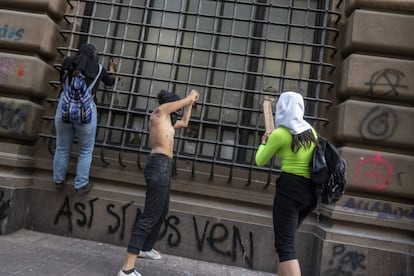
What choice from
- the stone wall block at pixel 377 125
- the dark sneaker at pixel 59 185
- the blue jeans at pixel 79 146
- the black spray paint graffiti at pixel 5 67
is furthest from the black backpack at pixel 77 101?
the stone wall block at pixel 377 125

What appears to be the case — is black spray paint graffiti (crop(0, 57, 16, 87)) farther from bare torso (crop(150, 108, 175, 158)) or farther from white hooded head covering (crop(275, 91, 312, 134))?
white hooded head covering (crop(275, 91, 312, 134))

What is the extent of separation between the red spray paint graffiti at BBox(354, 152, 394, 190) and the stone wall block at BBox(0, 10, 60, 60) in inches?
162

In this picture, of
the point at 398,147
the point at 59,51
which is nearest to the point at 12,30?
the point at 59,51

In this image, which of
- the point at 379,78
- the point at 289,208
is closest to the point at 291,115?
the point at 289,208

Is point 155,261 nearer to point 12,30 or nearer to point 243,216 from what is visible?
point 243,216

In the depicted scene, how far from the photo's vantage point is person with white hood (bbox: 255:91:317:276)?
115 inches

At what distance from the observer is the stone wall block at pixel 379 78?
427 centimetres

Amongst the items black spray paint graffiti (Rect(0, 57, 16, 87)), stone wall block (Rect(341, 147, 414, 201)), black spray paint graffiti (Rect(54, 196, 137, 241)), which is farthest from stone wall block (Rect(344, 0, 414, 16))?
black spray paint graffiti (Rect(0, 57, 16, 87))

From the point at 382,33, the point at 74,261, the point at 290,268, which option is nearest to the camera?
the point at 290,268

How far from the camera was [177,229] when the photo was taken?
179 inches

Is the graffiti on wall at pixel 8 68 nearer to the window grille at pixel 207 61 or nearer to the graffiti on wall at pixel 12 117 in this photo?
the graffiti on wall at pixel 12 117

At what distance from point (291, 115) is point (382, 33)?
224 centimetres

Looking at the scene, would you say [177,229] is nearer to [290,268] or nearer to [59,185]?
[59,185]

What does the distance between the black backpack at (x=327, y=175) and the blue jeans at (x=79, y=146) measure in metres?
2.67
